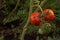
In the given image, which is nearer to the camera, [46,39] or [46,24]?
[46,24]

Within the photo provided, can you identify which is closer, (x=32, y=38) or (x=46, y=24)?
(x=46, y=24)

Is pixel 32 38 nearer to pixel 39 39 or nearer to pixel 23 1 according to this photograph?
pixel 39 39

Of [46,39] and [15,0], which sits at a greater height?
[15,0]

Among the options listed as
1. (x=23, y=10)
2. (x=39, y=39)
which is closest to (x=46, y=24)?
(x=39, y=39)

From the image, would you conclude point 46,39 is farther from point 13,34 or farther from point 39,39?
point 13,34

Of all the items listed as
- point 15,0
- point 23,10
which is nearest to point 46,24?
point 23,10

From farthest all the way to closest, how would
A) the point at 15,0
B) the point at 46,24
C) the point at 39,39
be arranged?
the point at 15,0 < the point at 39,39 < the point at 46,24

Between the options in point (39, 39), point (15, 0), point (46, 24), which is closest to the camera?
point (46, 24)

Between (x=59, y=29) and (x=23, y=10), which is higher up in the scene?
(x=23, y=10)
